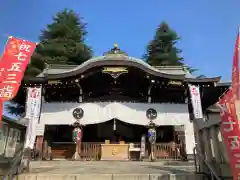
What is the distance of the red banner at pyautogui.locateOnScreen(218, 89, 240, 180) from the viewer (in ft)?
14.5

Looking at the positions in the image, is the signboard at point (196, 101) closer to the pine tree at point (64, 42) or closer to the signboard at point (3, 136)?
the signboard at point (3, 136)

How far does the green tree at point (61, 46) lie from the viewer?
88.7ft

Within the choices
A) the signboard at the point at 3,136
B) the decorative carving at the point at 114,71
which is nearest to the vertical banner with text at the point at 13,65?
the signboard at the point at 3,136

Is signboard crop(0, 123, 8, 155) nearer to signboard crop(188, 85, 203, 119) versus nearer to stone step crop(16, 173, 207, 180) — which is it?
stone step crop(16, 173, 207, 180)

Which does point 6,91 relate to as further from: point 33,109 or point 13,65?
point 33,109

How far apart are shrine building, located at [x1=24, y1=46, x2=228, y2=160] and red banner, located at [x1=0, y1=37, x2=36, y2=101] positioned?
6169 millimetres

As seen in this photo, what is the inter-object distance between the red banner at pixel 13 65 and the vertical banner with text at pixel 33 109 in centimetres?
595

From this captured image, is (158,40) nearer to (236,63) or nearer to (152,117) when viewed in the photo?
(152,117)

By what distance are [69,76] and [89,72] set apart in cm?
127

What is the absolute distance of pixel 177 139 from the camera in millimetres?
14141

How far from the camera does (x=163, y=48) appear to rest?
33062mm

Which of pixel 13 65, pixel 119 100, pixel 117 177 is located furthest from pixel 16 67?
pixel 119 100

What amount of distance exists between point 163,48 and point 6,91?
1132 inches

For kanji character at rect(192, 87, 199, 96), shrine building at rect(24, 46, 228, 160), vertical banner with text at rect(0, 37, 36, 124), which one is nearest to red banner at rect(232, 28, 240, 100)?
vertical banner with text at rect(0, 37, 36, 124)
